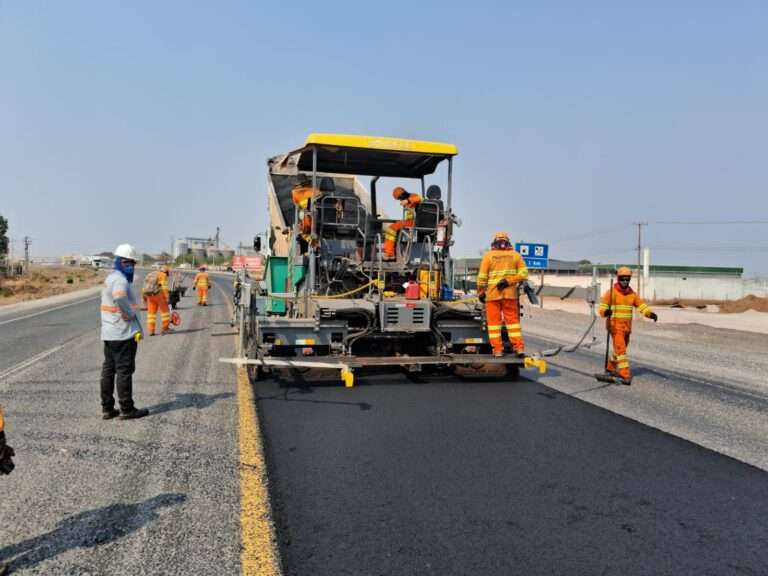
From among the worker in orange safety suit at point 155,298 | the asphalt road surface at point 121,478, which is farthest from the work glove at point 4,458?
the worker in orange safety suit at point 155,298

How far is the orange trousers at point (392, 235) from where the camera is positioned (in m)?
8.40

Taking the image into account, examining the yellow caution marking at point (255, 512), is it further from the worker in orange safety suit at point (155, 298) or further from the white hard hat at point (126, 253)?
the worker in orange safety suit at point (155, 298)

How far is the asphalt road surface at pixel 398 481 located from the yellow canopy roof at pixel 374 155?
2.94 meters

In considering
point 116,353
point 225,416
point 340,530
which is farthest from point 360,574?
point 116,353

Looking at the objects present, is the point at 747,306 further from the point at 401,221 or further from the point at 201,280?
the point at 401,221

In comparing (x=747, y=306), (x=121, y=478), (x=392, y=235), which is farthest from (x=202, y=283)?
(x=747, y=306)

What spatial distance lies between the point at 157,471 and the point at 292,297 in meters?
3.82

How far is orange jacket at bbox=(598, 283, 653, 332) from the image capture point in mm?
8227

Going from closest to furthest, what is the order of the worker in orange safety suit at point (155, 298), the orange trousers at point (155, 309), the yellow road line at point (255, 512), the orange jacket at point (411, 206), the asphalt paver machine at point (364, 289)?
1. the yellow road line at point (255, 512)
2. the asphalt paver machine at point (364, 289)
3. the orange jacket at point (411, 206)
4. the worker in orange safety suit at point (155, 298)
5. the orange trousers at point (155, 309)

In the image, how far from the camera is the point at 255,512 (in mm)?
3609

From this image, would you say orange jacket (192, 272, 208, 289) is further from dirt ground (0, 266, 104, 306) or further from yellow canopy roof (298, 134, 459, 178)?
dirt ground (0, 266, 104, 306)

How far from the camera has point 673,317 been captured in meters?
24.1

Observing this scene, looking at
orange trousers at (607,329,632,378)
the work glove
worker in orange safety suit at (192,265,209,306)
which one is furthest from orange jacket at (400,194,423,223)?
worker in orange safety suit at (192,265,209,306)

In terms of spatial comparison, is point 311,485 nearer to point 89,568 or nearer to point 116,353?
point 89,568
